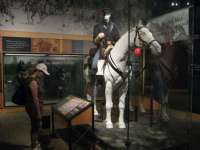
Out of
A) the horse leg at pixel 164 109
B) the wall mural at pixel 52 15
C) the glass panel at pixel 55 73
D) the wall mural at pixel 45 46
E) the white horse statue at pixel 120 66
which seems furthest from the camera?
the wall mural at pixel 45 46

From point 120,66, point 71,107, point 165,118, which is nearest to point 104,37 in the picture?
point 120,66

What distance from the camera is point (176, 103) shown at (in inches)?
145

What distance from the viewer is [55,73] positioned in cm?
525

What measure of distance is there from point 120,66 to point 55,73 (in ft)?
6.04

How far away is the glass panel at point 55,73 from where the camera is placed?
17.2 feet

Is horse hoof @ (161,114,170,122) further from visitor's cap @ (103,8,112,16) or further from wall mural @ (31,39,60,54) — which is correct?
wall mural @ (31,39,60,54)

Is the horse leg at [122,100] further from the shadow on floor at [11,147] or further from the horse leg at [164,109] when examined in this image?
the shadow on floor at [11,147]

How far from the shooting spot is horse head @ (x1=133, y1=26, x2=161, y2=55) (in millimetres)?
3459

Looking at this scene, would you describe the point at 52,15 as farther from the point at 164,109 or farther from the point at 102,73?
the point at 164,109

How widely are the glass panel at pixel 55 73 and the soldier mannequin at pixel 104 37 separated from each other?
101 centimetres

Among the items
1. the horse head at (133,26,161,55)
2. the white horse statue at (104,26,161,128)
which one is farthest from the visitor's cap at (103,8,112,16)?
the horse head at (133,26,161,55)

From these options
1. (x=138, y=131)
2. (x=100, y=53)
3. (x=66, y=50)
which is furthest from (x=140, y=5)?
(x=66, y=50)

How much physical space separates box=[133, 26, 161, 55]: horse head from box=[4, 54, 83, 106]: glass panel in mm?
2228

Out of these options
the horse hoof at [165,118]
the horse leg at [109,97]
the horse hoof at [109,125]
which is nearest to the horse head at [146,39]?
the horse leg at [109,97]
